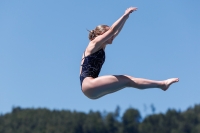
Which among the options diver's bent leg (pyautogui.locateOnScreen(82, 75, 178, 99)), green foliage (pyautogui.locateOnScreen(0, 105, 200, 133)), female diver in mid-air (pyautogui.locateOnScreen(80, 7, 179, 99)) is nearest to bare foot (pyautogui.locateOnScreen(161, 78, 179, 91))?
female diver in mid-air (pyautogui.locateOnScreen(80, 7, 179, 99))

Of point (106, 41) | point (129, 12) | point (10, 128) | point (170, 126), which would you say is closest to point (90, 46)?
point (106, 41)

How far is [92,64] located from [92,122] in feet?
381

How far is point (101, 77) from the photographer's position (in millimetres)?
13164

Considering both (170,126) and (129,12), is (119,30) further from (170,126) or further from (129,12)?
(170,126)

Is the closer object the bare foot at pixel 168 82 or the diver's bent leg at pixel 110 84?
the diver's bent leg at pixel 110 84

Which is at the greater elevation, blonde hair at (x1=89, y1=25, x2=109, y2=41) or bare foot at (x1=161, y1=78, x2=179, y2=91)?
blonde hair at (x1=89, y1=25, x2=109, y2=41)

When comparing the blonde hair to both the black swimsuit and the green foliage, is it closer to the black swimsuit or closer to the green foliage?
the black swimsuit

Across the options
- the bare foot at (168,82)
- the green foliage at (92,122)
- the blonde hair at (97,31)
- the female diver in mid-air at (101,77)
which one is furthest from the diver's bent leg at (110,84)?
the green foliage at (92,122)

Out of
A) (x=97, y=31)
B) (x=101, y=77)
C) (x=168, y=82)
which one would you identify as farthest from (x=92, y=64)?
(x=168, y=82)

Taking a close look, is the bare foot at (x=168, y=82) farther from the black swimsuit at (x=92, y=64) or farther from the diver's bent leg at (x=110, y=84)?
the black swimsuit at (x=92, y=64)

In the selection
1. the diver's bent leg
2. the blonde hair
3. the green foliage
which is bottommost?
the diver's bent leg

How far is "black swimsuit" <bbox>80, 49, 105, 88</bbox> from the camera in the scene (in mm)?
13562

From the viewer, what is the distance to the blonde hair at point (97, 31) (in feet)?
44.6

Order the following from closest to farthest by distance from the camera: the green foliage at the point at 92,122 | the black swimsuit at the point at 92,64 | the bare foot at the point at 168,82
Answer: the bare foot at the point at 168,82 → the black swimsuit at the point at 92,64 → the green foliage at the point at 92,122
